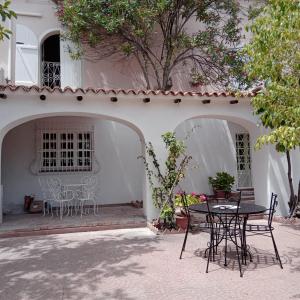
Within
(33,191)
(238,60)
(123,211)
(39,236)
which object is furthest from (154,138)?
(238,60)

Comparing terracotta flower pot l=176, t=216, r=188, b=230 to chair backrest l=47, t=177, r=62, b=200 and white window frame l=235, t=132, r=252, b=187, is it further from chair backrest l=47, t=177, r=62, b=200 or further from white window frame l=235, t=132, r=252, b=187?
white window frame l=235, t=132, r=252, b=187

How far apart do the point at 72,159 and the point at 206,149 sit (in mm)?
4935

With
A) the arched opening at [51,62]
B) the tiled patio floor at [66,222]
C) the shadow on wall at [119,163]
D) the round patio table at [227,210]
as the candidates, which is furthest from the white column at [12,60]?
the round patio table at [227,210]

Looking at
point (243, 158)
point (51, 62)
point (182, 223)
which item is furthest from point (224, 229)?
point (51, 62)

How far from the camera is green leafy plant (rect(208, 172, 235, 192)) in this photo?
40.2ft

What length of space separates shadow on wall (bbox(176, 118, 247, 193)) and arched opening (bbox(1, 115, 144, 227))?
1.96 meters

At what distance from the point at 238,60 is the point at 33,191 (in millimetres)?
8571

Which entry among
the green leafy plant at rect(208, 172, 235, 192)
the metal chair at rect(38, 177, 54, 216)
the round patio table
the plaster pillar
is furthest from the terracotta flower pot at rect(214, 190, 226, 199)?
the round patio table

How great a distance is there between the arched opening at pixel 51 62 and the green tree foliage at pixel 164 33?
130 centimetres

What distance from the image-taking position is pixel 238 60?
41.4 feet

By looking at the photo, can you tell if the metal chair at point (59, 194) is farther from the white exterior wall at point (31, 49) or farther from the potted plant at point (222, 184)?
the potted plant at point (222, 184)

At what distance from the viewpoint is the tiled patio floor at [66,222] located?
8242 mm

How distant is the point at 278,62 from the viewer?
18.2 feet

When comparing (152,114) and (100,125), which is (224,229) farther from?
(100,125)
